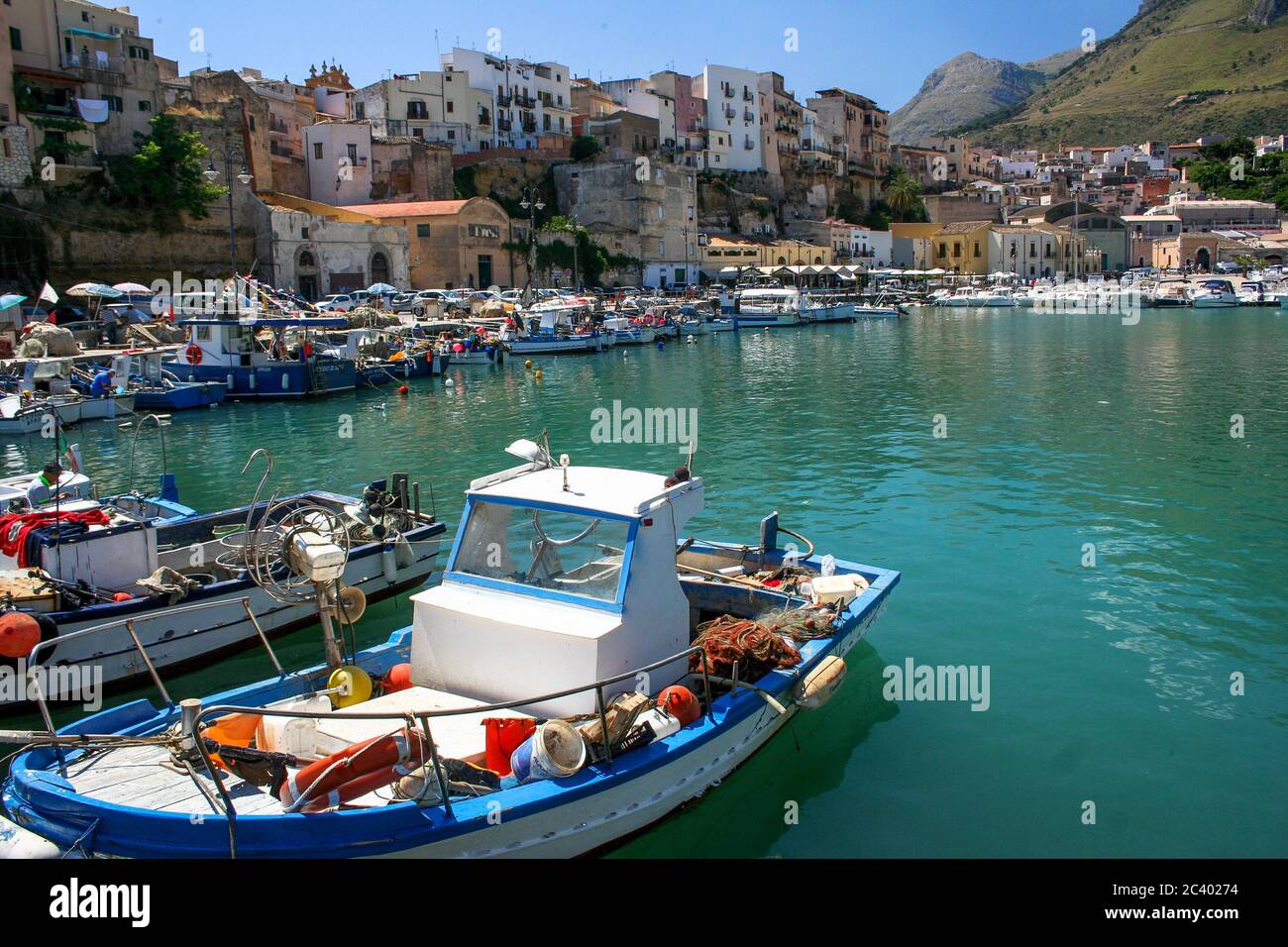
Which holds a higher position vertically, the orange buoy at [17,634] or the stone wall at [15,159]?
the stone wall at [15,159]

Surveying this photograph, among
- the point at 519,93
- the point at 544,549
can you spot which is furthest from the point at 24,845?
the point at 519,93

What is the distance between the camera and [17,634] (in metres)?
8.38

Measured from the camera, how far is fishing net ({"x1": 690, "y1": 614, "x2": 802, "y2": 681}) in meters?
7.54

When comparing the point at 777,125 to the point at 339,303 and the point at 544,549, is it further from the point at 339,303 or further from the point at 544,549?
the point at 544,549

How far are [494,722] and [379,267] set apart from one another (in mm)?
51181

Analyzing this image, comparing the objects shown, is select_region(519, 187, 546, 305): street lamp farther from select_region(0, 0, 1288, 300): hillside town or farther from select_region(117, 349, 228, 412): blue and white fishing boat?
select_region(117, 349, 228, 412): blue and white fishing boat

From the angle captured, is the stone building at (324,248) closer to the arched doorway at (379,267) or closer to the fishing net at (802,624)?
the arched doorway at (379,267)

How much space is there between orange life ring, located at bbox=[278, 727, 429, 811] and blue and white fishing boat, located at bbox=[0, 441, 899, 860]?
0.5 inches

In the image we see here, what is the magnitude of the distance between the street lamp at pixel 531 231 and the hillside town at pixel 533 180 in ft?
1.20

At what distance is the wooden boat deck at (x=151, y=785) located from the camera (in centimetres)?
572

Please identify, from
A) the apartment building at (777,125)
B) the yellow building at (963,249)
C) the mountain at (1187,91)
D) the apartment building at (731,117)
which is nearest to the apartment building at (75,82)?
the apartment building at (731,117)

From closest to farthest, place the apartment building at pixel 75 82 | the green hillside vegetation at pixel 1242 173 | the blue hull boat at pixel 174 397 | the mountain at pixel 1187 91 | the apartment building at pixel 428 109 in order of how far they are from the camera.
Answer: the blue hull boat at pixel 174 397
the apartment building at pixel 75 82
the apartment building at pixel 428 109
the green hillside vegetation at pixel 1242 173
the mountain at pixel 1187 91

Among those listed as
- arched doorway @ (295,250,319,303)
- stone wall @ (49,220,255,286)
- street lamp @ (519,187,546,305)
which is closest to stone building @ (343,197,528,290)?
street lamp @ (519,187,546,305)

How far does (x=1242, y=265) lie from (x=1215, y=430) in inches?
3452
